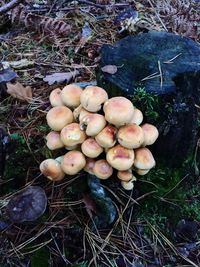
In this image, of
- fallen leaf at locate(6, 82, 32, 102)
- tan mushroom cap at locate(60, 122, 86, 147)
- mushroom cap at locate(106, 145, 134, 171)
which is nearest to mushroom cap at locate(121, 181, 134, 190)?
mushroom cap at locate(106, 145, 134, 171)

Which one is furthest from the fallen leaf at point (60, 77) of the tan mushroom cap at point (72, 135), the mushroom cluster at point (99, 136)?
the tan mushroom cap at point (72, 135)

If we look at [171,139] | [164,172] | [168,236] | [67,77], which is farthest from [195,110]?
[67,77]

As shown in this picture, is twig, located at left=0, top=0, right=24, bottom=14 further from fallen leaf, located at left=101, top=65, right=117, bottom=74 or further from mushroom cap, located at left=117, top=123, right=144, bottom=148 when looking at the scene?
mushroom cap, located at left=117, top=123, right=144, bottom=148

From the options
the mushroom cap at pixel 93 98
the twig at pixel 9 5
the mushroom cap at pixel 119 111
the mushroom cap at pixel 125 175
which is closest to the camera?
the mushroom cap at pixel 119 111

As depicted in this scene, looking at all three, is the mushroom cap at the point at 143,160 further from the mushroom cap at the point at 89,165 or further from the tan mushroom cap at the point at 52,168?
the tan mushroom cap at the point at 52,168

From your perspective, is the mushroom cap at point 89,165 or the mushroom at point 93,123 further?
the mushroom cap at point 89,165

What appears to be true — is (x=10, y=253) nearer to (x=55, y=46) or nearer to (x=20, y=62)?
(x=20, y=62)
